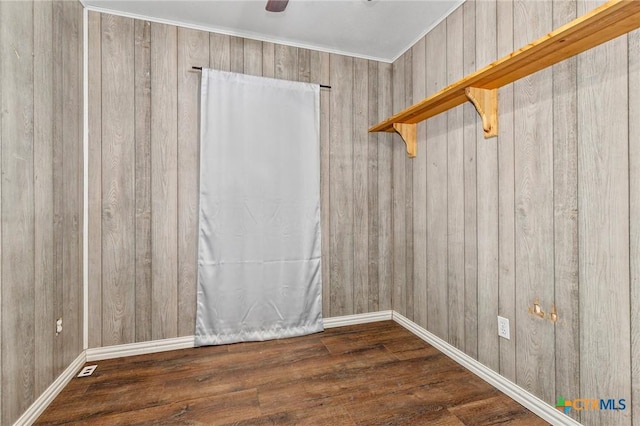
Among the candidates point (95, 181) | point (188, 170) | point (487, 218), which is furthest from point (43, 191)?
point (487, 218)

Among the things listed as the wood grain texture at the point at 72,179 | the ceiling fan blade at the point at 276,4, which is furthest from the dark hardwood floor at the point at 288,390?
the ceiling fan blade at the point at 276,4

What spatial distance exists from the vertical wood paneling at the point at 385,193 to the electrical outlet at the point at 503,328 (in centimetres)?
120

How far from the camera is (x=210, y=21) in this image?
2439 mm

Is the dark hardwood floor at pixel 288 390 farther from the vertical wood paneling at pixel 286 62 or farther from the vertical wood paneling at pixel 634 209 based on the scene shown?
the vertical wood paneling at pixel 286 62

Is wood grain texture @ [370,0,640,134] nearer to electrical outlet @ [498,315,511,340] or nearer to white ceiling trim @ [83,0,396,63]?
white ceiling trim @ [83,0,396,63]

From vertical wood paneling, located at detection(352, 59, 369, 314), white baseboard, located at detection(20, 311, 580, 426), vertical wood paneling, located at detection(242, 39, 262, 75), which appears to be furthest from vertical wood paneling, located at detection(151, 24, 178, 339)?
vertical wood paneling, located at detection(352, 59, 369, 314)

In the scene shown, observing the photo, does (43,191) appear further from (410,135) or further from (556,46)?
(556,46)

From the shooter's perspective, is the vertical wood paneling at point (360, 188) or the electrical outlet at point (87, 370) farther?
the vertical wood paneling at point (360, 188)

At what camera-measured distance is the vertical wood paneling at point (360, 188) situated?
293cm

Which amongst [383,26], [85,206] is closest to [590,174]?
[383,26]

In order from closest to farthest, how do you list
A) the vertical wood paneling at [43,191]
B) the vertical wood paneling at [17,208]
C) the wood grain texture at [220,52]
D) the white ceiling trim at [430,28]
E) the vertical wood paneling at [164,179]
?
the vertical wood paneling at [17,208] < the vertical wood paneling at [43,191] < the white ceiling trim at [430,28] < the vertical wood paneling at [164,179] < the wood grain texture at [220,52]

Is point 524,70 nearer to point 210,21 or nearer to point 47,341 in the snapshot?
point 210,21

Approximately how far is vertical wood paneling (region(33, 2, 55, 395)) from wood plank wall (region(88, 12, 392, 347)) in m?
0.45

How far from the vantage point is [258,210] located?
2590 mm
